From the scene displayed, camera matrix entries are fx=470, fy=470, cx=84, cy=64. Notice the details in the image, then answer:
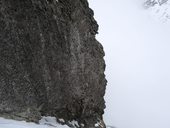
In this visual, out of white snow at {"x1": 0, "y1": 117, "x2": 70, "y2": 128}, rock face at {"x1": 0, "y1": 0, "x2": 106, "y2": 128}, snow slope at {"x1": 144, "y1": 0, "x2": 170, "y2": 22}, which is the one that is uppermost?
snow slope at {"x1": 144, "y1": 0, "x2": 170, "y2": 22}

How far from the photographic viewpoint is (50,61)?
13594 mm

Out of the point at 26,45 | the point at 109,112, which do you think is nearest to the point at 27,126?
the point at 26,45

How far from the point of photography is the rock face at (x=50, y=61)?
12266mm

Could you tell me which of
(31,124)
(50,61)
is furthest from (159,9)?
(31,124)

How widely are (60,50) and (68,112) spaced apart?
1942 mm

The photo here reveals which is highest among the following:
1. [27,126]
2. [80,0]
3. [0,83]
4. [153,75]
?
[153,75]

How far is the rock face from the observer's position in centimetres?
1227

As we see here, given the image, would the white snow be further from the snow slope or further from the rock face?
the snow slope

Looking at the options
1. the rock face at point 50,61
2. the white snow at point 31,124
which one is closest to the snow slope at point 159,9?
the rock face at point 50,61

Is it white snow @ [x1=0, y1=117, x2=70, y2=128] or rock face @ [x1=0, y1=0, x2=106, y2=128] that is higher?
rock face @ [x1=0, y1=0, x2=106, y2=128]

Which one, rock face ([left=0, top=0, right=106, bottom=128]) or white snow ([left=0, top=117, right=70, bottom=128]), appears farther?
rock face ([left=0, top=0, right=106, bottom=128])

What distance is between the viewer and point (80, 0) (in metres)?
15.7

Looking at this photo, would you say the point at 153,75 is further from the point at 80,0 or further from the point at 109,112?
the point at 80,0

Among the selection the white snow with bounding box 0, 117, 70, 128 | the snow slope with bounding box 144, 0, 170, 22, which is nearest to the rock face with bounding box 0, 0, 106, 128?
the white snow with bounding box 0, 117, 70, 128
